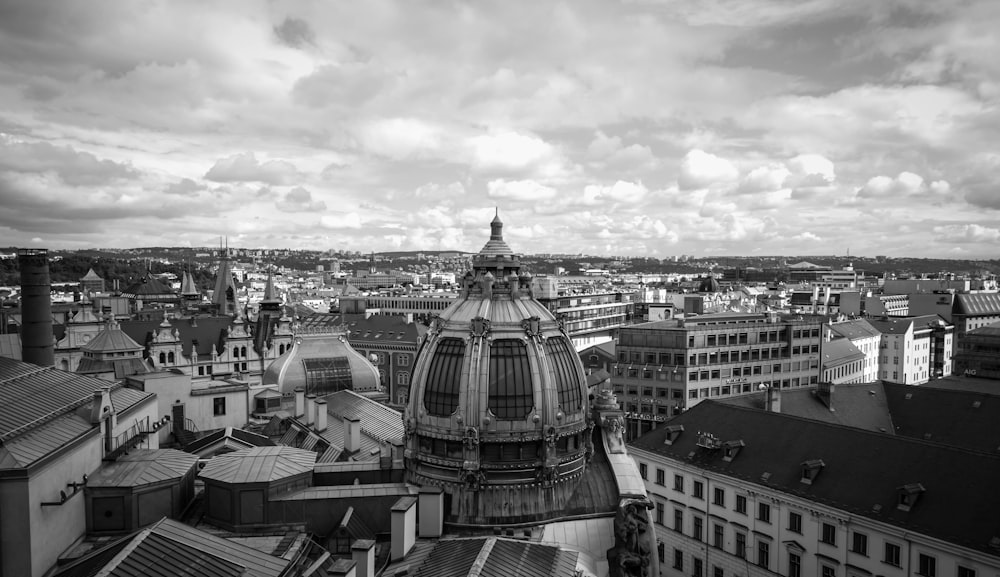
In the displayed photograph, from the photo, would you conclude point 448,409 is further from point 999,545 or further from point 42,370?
point 999,545

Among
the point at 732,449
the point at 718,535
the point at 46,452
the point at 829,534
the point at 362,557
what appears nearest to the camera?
the point at 46,452

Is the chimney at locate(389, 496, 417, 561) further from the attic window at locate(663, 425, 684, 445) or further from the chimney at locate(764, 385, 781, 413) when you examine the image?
the chimney at locate(764, 385, 781, 413)

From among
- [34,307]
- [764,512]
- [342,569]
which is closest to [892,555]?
[764,512]

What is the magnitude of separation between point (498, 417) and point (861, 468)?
26.7m

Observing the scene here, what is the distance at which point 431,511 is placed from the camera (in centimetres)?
3372

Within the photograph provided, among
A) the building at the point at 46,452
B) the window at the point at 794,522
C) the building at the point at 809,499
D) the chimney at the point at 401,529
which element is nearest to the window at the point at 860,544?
the building at the point at 809,499

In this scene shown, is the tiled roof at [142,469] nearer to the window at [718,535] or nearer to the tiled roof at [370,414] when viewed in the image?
the tiled roof at [370,414]

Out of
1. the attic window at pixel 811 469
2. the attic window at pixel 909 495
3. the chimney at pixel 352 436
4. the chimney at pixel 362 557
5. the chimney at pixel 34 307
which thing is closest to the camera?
the chimney at pixel 362 557

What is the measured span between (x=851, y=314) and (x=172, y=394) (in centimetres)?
16613

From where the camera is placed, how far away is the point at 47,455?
26.5 metres

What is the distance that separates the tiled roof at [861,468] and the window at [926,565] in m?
1.55

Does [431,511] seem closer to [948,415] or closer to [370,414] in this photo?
[370,414]

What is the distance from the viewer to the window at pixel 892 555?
41144 mm

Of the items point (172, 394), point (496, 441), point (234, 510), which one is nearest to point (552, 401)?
point (496, 441)
